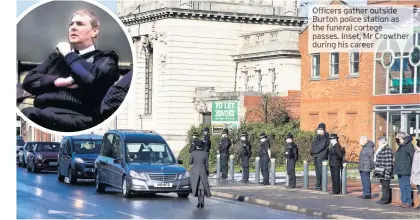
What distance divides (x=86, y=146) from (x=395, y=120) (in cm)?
1409

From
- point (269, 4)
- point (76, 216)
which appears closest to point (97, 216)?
point (76, 216)

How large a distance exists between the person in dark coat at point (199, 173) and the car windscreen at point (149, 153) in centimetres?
359

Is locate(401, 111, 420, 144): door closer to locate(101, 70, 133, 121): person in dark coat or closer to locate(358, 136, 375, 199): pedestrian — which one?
locate(358, 136, 375, 199): pedestrian

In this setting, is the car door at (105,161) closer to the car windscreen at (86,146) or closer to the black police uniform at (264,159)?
the car windscreen at (86,146)

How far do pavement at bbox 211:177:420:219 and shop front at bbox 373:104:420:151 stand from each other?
7.01 m

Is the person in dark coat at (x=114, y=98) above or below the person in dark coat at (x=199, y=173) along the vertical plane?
above

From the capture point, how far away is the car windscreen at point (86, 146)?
31766 millimetres

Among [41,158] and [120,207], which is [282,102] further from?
[120,207]

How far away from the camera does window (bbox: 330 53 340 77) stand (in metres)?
43.1

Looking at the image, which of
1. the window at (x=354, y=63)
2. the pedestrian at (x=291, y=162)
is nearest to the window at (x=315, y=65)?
the window at (x=354, y=63)

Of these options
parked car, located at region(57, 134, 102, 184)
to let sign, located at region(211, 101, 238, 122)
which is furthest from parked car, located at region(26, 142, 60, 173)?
to let sign, located at region(211, 101, 238, 122)

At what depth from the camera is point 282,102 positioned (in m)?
49.0

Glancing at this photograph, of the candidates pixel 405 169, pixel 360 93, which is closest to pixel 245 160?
pixel 405 169

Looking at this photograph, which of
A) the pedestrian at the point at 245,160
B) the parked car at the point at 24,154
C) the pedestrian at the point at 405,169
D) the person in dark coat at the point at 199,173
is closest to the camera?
the pedestrian at the point at 405,169
